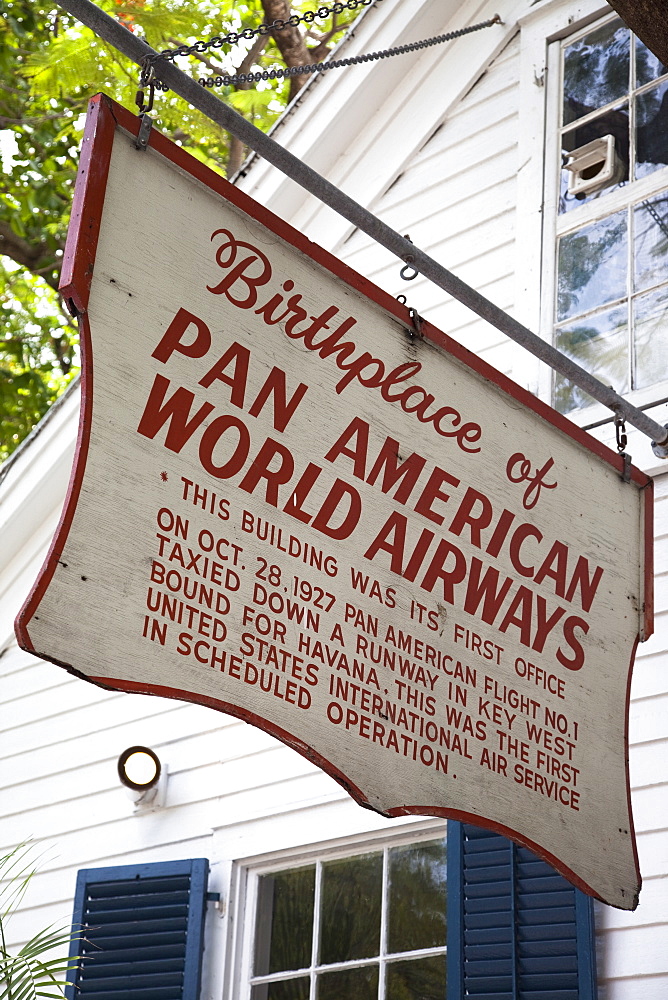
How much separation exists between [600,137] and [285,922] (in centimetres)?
357

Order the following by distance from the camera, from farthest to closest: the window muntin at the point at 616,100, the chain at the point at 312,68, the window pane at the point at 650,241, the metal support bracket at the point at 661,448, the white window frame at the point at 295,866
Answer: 1. the window muntin at the point at 616,100
2. the window pane at the point at 650,241
3. the white window frame at the point at 295,866
4. the metal support bracket at the point at 661,448
5. the chain at the point at 312,68

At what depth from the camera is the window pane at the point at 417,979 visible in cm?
427

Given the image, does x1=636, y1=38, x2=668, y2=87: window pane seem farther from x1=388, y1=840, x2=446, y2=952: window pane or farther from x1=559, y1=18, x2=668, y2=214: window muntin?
x1=388, y1=840, x2=446, y2=952: window pane

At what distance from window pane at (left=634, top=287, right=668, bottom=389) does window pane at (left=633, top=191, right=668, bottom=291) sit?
0.08 meters

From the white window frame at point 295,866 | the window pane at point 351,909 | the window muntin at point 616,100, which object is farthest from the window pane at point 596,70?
the window pane at point 351,909

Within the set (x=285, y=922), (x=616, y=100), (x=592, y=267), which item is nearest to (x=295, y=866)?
(x=285, y=922)

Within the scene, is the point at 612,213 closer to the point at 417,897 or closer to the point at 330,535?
the point at 417,897

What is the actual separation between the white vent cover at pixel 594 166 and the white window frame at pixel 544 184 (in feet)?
0.25

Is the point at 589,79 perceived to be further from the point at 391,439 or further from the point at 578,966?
the point at 578,966

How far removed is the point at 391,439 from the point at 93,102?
0.97 meters

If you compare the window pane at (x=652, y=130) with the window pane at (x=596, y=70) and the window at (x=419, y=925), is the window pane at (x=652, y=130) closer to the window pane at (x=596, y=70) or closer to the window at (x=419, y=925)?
the window pane at (x=596, y=70)

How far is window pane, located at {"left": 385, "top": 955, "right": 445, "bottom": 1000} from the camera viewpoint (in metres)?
4.27

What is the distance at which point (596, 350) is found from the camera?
495 centimetres

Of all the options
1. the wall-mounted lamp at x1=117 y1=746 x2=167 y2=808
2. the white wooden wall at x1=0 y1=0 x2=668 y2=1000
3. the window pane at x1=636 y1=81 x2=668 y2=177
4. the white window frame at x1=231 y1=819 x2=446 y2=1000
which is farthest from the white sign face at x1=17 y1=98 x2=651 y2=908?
the wall-mounted lamp at x1=117 y1=746 x2=167 y2=808
